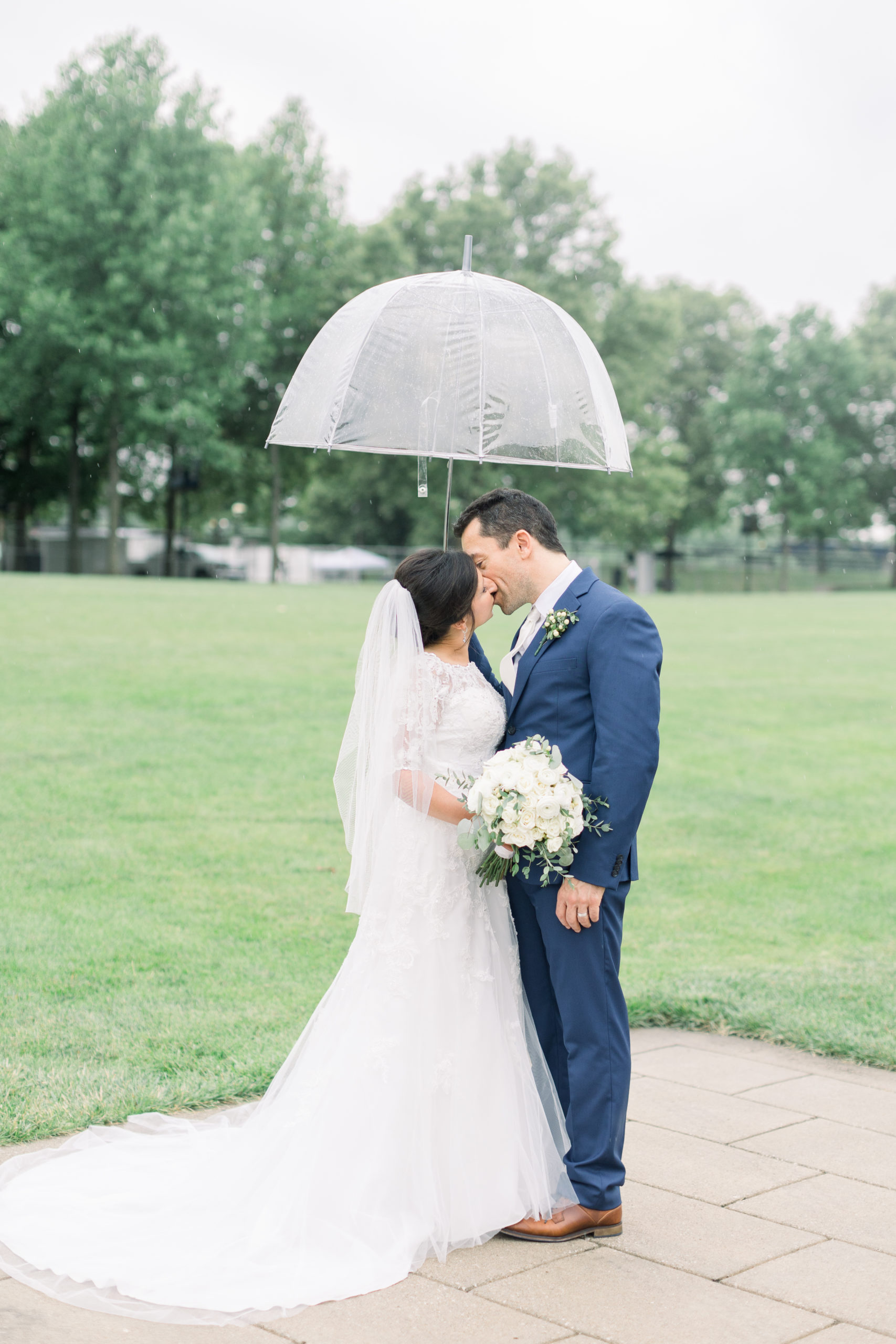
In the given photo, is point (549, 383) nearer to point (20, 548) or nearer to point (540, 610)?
point (540, 610)

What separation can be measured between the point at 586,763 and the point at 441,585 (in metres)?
0.68

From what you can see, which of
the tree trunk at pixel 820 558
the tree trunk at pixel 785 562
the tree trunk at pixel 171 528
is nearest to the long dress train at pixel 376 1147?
the tree trunk at pixel 171 528

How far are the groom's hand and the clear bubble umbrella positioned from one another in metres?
1.26

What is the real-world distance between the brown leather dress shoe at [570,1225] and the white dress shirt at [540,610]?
1.55m

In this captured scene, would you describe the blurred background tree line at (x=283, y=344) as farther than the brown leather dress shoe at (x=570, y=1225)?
Yes

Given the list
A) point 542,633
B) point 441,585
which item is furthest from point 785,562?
point 441,585

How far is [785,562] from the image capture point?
57.8m

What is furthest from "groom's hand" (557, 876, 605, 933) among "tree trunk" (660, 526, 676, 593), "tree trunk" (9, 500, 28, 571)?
"tree trunk" (660, 526, 676, 593)

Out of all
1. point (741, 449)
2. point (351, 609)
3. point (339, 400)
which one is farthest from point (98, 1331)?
point (741, 449)

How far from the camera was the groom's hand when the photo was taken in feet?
12.4

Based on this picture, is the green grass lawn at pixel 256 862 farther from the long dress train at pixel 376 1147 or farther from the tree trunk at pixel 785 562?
the tree trunk at pixel 785 562

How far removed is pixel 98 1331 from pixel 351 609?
25.0 metres

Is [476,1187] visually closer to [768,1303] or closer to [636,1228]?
[636,1228]

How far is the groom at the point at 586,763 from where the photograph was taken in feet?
12.3
